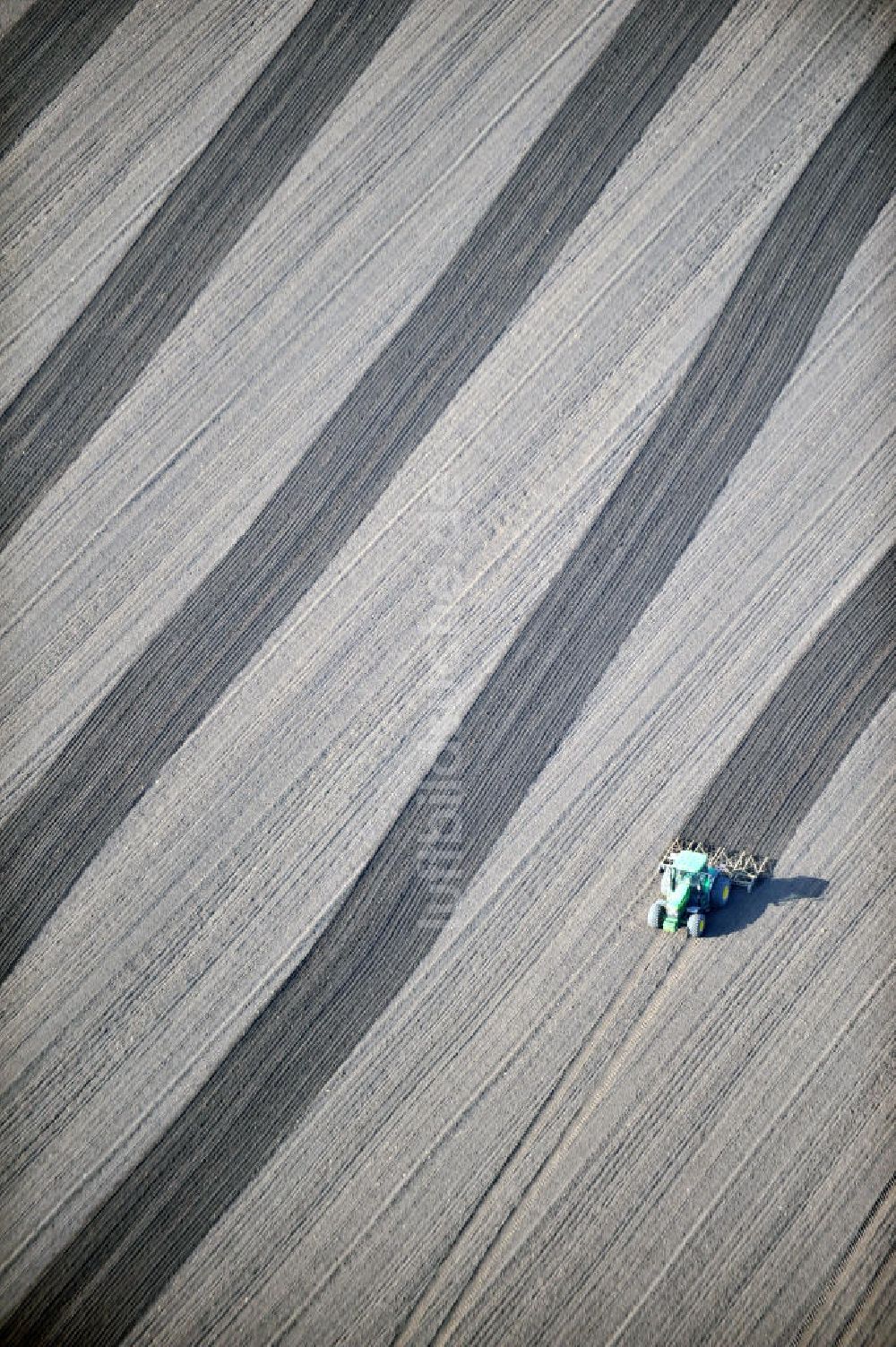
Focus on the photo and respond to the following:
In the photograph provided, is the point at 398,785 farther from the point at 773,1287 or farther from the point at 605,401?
the point at 773,1287

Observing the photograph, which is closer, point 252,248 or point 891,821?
point 891,821

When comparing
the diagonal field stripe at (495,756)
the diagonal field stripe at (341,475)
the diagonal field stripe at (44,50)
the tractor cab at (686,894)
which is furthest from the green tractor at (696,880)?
the diagonal field stripe at (44,50)

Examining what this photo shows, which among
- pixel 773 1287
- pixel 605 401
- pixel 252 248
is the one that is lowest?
pixel 773 1287

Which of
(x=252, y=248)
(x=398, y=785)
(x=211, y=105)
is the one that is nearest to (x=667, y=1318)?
(x=398, y=785)

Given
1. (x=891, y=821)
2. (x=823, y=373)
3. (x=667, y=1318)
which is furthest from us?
(x=823, y=373)

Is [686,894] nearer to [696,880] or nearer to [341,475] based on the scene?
[696,880]

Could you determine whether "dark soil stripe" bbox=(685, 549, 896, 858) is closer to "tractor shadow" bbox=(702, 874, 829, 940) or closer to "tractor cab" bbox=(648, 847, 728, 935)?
"tractor shadow" bbox=(702, 874, 829, 940)

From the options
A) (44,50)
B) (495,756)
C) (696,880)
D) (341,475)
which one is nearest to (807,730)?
(696,880)

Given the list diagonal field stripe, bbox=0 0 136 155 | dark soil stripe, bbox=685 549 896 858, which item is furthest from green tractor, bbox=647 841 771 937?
diagonal field stripe, bbox=0 0 136 155
